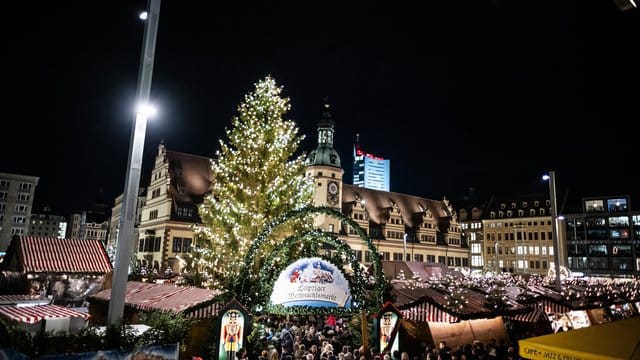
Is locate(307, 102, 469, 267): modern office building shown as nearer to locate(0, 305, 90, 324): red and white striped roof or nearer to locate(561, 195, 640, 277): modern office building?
locate(561, 195, 640, 277): modern office building

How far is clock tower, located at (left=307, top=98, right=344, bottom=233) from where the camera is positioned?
197ft

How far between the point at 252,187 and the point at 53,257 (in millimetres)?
9172

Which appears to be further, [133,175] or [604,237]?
[604,237]

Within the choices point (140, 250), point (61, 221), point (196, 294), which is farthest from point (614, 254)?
point (61, 221)

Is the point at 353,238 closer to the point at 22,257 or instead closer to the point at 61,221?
the point at 22,257

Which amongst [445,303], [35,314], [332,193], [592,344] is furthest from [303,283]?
[332,193]

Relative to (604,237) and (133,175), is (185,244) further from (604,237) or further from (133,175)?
(604,237)

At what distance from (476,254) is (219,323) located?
85009mm

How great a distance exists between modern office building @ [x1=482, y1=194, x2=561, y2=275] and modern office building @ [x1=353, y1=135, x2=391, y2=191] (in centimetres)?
5682

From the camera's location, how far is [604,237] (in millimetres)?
73125

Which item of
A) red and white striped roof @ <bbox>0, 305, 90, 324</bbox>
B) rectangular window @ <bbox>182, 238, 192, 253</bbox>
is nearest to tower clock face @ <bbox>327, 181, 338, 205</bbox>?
rectangular window @ <bbox>182, 238, 192, 253</bbox>

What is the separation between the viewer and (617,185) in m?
74.9

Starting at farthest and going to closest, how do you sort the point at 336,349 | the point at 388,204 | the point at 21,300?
1. the point at 388,204
2. the point at 336,349
3. the point at 21,300

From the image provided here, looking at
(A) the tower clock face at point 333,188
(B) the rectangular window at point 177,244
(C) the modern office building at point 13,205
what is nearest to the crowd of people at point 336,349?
(B) the rectangular window at point 177,244
